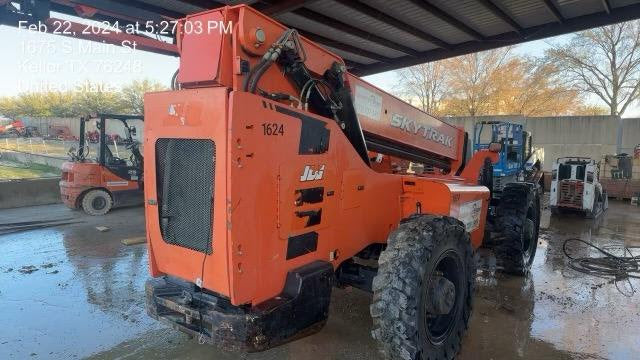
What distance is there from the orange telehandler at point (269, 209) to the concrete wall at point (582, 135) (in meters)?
20.2

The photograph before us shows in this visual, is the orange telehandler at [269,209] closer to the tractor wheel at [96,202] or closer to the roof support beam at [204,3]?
the roof support beam at [204,3]

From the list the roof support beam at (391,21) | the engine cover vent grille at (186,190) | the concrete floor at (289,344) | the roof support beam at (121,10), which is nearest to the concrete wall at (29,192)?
the concrete floor at (289,344)

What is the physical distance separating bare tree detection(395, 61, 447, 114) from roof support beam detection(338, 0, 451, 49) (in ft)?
89.7

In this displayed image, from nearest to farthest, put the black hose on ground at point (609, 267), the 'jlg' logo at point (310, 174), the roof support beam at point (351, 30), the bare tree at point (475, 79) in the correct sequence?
the 'jlg' logo at point (310, 174) < the black hose on ground at point (609, 267) < the roof support beam at point (351, 30) < the bare tree at point (475, 79)

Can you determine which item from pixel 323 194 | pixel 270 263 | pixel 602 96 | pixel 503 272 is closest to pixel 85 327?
pixel 270 263

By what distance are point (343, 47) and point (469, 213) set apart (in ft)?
18.1

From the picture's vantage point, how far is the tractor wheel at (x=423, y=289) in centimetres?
273

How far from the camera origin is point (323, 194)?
9.33ft

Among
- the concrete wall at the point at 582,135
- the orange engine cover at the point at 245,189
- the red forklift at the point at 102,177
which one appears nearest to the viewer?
the orange engine cover at the point at 245,189

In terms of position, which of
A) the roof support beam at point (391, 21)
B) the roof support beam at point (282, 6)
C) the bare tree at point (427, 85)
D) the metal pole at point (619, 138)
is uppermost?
the bare tree at point (427, 85)

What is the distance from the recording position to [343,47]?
8758 mm

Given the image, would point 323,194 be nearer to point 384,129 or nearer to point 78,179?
point 384,129

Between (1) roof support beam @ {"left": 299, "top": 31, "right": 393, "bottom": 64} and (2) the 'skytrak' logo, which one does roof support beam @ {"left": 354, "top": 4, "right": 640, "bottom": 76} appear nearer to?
(1) roof support beam @ {"left": 299, "top": 31, "right": 393, "bottom": 64}

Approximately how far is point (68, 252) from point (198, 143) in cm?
559
